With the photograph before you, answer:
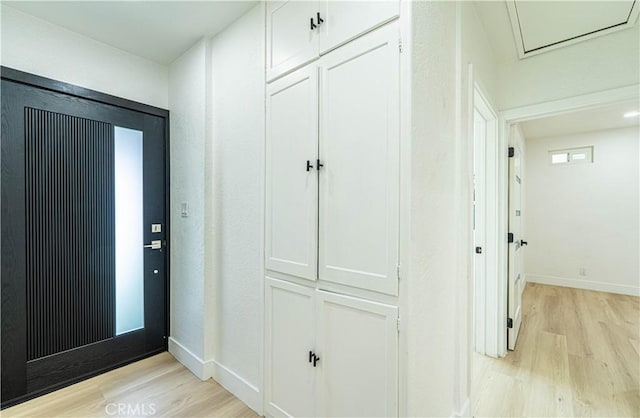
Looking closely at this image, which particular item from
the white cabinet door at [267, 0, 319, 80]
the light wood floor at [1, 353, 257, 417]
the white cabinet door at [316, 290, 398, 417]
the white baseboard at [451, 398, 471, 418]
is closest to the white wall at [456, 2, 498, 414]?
the white baseboard at [451, 398, 471, 418]

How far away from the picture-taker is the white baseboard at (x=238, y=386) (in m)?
1.82

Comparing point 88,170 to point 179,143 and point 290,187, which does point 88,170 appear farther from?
point 290,187

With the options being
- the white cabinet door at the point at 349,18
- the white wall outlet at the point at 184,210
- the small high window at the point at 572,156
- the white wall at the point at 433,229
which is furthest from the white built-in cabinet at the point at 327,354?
the small high window at the point at 572,156

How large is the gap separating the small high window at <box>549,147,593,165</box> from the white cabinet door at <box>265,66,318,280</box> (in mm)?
5309

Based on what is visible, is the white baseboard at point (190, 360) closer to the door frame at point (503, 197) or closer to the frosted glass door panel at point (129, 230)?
the frosted glass door panel at point (129, 230)

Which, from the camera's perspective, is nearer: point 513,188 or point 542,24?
point 542,24

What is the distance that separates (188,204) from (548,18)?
2.95m

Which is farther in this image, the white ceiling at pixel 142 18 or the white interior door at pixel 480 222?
the white interior door at pixel 480 222

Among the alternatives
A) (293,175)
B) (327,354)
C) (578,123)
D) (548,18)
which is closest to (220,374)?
(327,354)

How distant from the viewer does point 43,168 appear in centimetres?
202

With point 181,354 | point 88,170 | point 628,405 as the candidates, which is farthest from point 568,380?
point 88,170

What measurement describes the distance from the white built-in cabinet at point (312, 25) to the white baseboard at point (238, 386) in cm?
197

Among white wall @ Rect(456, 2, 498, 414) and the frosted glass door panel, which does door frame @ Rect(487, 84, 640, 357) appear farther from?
the frosted glass door panel

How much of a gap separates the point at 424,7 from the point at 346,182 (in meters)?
0.84
